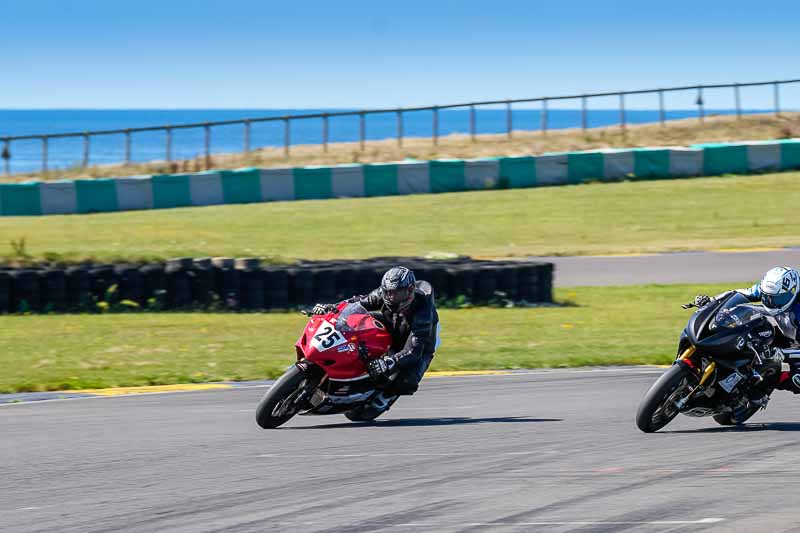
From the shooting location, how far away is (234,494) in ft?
23.0

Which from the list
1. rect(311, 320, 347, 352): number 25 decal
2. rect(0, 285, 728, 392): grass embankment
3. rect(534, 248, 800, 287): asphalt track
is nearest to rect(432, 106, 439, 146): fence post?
rect(534, 248, 800, 287): asphalt track

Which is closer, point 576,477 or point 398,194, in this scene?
point 576,477

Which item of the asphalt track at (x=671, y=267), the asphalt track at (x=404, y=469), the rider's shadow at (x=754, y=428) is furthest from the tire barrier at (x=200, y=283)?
the rider's shadow at (x=754, y=428)

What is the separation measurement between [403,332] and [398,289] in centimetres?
44

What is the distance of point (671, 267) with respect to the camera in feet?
72.0

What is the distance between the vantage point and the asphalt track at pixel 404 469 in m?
6.38

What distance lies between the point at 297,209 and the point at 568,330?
14.9m

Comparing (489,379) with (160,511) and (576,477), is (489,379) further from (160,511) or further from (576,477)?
(160,511)

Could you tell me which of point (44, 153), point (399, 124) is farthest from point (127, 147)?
point (399, 124)

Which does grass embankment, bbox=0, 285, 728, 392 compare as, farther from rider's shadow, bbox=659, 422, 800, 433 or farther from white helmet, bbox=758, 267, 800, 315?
white helmet, bbox=758, 267, 800, 315

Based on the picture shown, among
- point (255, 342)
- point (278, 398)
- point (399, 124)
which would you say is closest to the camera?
point (278, 398)

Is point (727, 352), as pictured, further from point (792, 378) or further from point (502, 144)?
point (502, 144)

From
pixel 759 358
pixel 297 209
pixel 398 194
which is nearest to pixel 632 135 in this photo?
pixel 398 194

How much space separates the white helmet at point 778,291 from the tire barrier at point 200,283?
880cm
